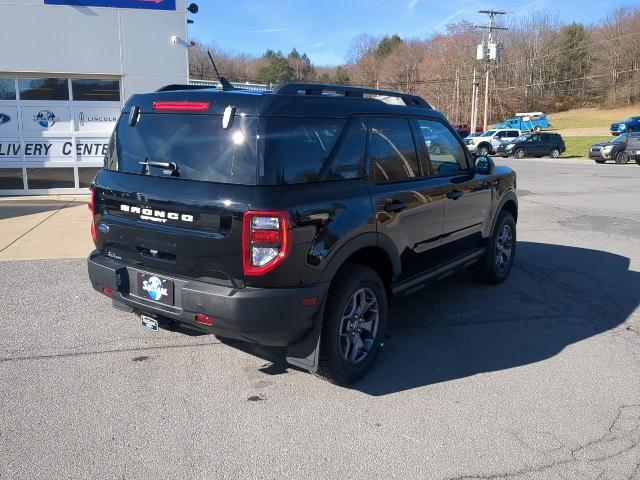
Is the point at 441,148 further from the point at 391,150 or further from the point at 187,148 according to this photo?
the point at 187,148

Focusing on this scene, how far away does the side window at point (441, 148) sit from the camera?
477 centimetres

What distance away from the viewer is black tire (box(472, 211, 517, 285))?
5.92 meters

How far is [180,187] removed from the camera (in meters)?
3.38

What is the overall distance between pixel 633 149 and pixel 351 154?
29065 millimetres

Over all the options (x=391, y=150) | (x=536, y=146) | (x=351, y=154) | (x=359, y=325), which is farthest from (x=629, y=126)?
(x=359, y=325)

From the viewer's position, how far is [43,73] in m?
11.7

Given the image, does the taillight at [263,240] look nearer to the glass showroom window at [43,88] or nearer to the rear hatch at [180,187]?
the rear hatch at [180,187]

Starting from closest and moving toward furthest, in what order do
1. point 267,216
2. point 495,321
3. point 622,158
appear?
point 267,216 < point 495,321 < point 622,158

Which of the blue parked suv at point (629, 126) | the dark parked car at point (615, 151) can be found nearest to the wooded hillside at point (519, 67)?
the blue parked suv at point (629, 126)

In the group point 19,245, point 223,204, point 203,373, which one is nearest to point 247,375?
point 203,373

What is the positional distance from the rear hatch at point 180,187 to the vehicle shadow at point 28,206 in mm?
7096

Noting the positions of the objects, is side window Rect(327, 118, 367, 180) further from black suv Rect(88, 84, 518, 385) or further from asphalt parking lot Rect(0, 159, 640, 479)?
asphalt parking lot Rect(0, 159, 640, 479)

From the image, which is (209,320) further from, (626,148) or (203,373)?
(626,148)

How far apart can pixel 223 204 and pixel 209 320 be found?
702mm
